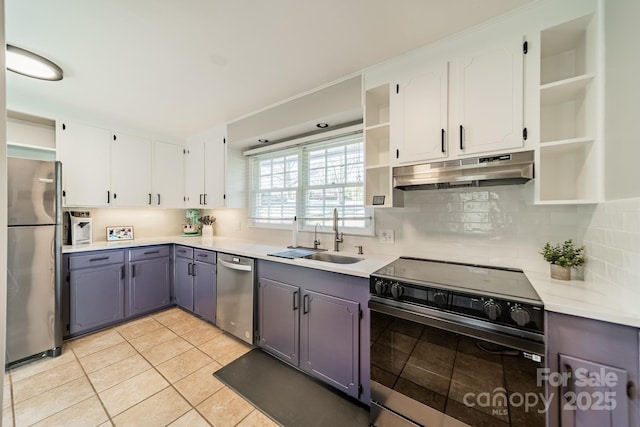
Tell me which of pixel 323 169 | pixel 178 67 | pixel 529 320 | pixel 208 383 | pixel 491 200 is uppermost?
pixel 178 67

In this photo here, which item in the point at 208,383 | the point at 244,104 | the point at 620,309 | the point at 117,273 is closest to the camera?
the point at 620,309

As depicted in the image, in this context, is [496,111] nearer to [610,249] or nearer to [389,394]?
[610,249]

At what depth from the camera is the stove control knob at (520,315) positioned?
3.57ft

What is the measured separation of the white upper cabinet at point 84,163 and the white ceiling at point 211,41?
0.33m

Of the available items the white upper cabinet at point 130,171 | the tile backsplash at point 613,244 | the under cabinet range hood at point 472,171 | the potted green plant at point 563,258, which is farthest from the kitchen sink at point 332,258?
the white upper cabinet at point 130,171

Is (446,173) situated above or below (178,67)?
below

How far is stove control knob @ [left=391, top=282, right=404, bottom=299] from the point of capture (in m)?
1.40

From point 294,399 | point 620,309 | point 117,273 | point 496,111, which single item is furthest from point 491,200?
point 117,273

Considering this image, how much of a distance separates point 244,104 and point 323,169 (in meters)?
1.09

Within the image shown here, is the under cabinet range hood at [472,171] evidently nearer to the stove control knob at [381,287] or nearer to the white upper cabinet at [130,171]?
the stove control knob at [381,287]

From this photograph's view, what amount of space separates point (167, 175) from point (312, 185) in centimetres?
231

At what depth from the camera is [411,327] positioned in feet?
4.45

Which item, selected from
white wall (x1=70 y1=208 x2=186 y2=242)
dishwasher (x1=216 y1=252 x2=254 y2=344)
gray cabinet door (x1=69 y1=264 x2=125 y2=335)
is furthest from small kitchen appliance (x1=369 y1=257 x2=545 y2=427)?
white wall (x1=70 y1=208 x2=186 y2=242)

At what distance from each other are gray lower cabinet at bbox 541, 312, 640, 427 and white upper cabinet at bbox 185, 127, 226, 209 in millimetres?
3203
